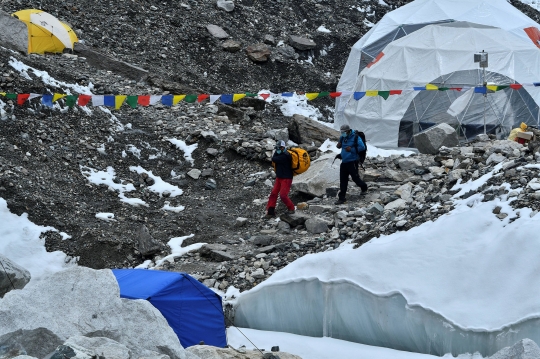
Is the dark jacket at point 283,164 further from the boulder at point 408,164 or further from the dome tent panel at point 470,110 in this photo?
the dome tent panel at point 470,110

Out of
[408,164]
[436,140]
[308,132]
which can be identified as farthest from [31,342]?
[436,140]

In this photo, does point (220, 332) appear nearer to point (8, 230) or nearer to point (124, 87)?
point (8, 230)

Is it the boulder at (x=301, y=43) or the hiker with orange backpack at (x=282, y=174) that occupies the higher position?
the boulder at (x=301, y=43)

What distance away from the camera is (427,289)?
8266mm

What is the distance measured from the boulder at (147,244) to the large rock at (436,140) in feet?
21.7

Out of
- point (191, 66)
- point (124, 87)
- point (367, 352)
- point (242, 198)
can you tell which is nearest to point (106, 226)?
point (242, 198)

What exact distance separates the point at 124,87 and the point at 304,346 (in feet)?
39.9

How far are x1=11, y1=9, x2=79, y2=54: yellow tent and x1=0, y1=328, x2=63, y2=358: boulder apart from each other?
16.4m

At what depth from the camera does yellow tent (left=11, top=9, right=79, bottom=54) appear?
2062cm

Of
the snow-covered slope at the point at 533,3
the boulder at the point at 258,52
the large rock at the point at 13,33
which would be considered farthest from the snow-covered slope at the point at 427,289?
the snow-covered slope at the point at 533,3

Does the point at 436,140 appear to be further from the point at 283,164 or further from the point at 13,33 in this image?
the point at 13,33

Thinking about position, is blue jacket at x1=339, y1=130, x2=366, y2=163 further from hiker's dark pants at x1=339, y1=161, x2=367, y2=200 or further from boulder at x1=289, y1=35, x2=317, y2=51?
boulder at x1=289, y1=35, x2=317, y2=51

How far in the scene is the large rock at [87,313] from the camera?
5434 mm

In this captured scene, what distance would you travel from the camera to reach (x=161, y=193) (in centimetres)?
1466
